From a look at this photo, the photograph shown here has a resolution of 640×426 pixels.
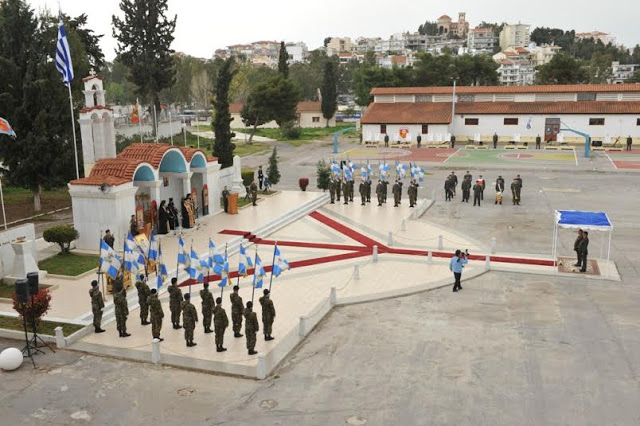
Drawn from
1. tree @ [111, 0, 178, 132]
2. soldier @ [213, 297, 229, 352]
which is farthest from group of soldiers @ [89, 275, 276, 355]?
tree @ [111, 0, 178, 132]

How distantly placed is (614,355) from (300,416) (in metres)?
7.02

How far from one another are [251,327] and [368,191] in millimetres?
17206

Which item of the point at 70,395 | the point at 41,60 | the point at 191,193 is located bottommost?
the point at 70,395

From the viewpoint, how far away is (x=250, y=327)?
12414 mm

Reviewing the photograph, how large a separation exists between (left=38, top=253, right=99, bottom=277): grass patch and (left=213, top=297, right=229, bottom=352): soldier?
7.17 m

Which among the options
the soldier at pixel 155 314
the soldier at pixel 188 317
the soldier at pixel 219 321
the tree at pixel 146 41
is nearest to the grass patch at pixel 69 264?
the soldier at pixel 155 314

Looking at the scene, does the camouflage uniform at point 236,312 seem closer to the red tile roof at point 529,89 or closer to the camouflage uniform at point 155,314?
the camouflage uniform at point 155,314

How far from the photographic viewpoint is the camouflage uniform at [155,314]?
13016 mm

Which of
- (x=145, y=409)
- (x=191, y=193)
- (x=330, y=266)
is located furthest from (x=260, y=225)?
(x=145, y=409)

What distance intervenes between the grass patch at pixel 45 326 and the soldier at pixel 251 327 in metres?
4.37

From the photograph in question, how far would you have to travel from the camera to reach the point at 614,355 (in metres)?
12.5

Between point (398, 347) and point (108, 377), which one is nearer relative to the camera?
point (108, 377)

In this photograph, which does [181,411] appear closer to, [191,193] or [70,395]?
[70,395]

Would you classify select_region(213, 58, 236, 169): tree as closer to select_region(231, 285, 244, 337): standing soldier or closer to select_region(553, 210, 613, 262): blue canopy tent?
select_region(553, 210, 613, 262): blue canopy tent
